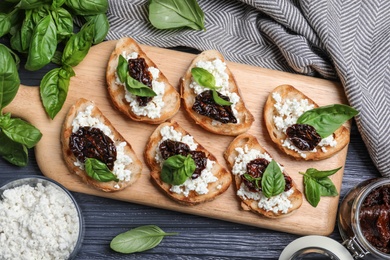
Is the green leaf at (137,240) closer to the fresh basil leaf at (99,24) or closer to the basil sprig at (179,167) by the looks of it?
the basil sprig at (179,167)

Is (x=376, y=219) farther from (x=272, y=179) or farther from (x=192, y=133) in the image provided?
(x=192, y=133)

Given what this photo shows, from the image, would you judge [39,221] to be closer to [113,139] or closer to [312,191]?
[113,139]

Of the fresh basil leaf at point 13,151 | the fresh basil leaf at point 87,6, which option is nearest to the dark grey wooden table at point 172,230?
the fresh basil leaf at point 13,151

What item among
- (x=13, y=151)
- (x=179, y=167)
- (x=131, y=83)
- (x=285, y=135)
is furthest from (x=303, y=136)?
(x=13, y=151)

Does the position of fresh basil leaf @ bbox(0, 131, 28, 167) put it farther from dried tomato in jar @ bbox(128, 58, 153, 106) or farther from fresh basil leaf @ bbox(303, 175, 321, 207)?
fresh basil leaf @ bbox(303, 175, 321, 207)

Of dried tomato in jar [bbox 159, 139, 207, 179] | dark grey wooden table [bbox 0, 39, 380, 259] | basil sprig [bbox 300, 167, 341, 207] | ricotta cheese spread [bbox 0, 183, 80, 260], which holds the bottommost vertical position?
dark grey wooden table [bbox 0, 39, 380, 259]

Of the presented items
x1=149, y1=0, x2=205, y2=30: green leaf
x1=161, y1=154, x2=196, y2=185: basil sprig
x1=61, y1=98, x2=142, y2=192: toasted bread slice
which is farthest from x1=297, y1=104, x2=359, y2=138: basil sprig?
x1=61, y1=98, x2=142, y2=192: toasted bread slice
